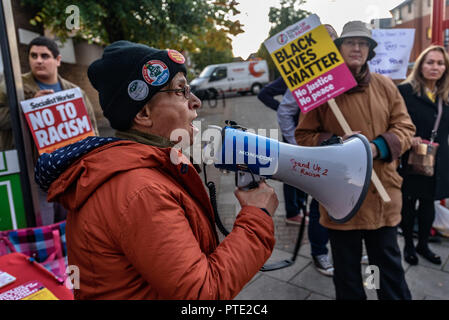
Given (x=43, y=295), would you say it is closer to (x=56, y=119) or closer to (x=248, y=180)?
(x=56, y=119)

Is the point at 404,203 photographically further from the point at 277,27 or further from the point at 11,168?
the point at 11,168

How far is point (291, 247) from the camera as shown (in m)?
3.56

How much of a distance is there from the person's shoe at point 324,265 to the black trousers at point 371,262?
862mm

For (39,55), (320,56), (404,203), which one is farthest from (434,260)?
(39,55)

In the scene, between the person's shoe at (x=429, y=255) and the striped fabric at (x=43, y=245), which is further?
the person's shoe at (x=429, y=255)

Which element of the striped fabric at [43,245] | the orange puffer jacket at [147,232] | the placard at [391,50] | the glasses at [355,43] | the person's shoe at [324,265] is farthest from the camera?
the placard at [391,50]

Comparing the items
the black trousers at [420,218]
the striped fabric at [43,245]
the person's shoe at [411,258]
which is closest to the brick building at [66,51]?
the striped fabric at [43,245]

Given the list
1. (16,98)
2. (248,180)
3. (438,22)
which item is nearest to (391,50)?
(438,22)

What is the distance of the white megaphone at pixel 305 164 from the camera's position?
1.10 metres

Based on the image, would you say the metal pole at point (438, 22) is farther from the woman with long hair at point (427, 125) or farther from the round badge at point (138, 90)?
the round badge at point (138, 90)

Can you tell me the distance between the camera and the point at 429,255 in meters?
3.20

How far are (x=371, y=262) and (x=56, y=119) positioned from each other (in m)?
2.30

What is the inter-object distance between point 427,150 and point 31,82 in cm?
324

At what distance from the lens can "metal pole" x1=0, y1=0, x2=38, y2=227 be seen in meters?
2.30
